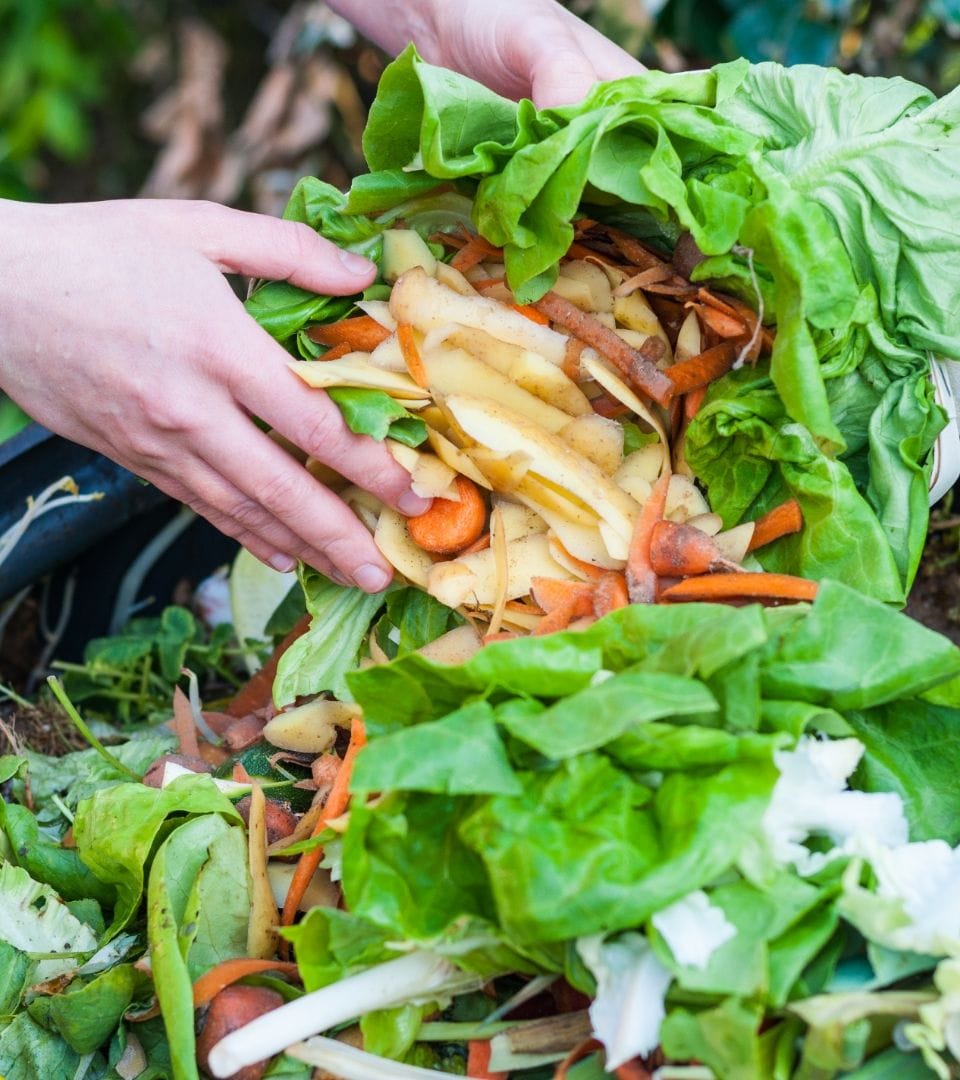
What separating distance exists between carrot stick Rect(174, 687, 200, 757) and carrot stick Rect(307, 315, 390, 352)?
0.60 meters

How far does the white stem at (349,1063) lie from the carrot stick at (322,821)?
0.63ft

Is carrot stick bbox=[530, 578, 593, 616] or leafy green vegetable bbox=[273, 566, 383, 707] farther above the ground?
carrot stick bbox=[530, 578, 593, 616]

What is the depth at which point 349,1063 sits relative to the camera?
3.88 ft

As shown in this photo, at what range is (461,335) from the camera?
4.53 feet

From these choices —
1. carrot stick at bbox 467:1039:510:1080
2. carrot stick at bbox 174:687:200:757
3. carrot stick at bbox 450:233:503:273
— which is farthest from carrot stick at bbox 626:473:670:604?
carrot stick at bbox 174:687:200:757

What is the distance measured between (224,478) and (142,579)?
0.91m

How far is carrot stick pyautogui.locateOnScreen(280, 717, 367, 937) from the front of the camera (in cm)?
133

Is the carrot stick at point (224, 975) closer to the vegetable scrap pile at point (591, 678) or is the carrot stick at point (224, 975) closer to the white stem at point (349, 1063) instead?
the vegetable scrap pile at point (591, 678)

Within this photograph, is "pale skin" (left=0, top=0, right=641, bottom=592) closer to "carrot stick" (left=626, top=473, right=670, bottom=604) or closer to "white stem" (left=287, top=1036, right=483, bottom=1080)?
"carrot stick" (left=626, top=473, right=670, bottom=604)

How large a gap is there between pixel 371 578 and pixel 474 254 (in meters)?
0.44

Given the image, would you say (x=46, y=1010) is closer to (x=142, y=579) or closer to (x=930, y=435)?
(x=142, y=579)

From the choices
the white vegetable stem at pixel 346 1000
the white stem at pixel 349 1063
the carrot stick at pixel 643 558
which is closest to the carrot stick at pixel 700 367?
the carrot stick at pixel 643 558

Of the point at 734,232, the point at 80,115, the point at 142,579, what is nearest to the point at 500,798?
the point at 734,232

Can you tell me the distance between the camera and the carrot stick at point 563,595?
1345mm
